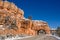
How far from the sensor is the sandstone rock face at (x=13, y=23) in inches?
1721

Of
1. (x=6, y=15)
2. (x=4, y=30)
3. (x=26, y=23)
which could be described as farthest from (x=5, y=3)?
(x=4, y=30)

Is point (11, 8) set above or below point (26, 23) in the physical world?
above

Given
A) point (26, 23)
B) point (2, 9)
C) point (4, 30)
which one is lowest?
point (4, 30)

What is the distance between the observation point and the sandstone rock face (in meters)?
43.7

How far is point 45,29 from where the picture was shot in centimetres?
7556

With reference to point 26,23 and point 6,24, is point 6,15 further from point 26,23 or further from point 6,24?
point 26,23

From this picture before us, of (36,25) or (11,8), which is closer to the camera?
(11,8)

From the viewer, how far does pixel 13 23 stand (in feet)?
155

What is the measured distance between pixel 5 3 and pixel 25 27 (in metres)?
11.8

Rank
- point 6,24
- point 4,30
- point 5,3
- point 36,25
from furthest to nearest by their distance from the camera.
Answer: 1. point 36,25
2. point 5,3
3. point 6,24
4. point 4,30

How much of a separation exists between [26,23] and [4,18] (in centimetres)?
1377

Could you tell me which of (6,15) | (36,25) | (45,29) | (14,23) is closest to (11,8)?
(6,15)

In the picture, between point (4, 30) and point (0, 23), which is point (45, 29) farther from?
point (4, 30)

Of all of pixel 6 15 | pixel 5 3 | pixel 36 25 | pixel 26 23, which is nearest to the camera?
pixel 6 15
